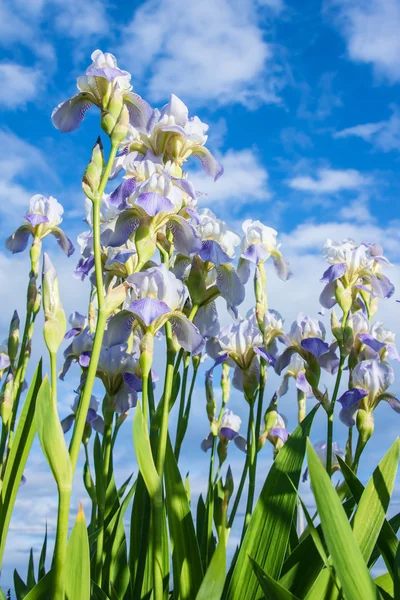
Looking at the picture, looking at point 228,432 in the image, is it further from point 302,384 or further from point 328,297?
point 328,297

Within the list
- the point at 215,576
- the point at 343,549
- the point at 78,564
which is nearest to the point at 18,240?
the point at 78,564

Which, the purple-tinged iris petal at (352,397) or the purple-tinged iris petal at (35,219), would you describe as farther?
the purple-tinged iris petal at (35,219)

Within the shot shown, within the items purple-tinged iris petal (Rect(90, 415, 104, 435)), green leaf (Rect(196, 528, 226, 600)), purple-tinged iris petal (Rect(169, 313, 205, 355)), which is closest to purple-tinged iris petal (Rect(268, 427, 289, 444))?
purple-tinged iris petal (Rect(90, 415, 104, 435))

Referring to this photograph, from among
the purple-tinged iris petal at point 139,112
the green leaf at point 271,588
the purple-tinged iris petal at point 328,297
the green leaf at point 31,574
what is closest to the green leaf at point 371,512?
the green leaf at point 271,588

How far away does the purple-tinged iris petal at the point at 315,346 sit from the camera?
3.32 metres

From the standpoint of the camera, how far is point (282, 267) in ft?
12.4

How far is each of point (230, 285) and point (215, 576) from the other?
1.26 m

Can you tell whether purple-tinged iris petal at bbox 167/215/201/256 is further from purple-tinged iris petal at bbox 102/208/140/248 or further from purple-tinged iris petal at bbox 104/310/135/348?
purple-tinged iris petal at bbox 104/310/135/348

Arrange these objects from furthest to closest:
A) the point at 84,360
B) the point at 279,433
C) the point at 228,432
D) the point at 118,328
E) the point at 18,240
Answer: the point at 18,240 → the point at 228,432 → the point at 279,433 → the point at 84,360 → the point at 118,328

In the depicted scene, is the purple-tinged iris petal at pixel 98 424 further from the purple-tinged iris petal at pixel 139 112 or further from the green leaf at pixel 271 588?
the green leaf at pixel 271 588

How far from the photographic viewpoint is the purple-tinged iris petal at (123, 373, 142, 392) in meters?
2.96

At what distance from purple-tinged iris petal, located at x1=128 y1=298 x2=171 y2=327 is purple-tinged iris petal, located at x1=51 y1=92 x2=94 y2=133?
1.06 metres

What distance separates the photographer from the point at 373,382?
131 inches

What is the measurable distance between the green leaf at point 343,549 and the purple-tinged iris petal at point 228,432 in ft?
7.38
